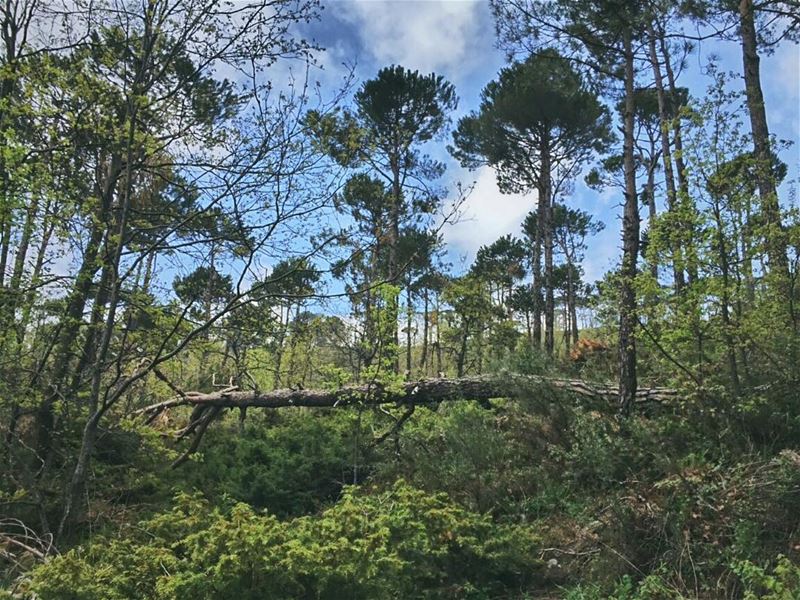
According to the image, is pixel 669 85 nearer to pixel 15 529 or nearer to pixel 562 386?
pixel 562 386

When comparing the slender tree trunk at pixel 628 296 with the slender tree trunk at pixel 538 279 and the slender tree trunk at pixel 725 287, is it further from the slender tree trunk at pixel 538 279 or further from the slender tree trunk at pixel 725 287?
the slender tree trunk at pixel 538 279

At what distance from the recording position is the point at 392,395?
8.30 m

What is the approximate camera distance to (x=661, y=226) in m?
6.03

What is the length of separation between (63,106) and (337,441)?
6.07m

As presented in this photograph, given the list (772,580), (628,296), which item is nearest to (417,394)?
(628,296)

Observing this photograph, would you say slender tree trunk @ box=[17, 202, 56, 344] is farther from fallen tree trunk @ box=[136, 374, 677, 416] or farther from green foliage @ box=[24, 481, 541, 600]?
green foliage @ box=[24, 481, 541, 600]

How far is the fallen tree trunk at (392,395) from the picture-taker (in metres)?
7.95

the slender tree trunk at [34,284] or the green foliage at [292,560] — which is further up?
the slender tree trunk at [34,284]

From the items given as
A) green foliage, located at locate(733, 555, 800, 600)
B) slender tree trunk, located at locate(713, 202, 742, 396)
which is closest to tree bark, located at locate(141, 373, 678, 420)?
slender tree trunk, located at locate(713, 202, 742, 396)

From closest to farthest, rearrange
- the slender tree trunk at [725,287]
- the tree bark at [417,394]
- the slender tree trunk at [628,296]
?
the slender tree trunk at [725,287] → the slender tree trunk at [628,296] → the tree bark at [417,394]

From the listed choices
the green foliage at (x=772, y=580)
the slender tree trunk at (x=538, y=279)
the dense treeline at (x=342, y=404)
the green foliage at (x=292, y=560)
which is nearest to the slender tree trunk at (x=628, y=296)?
the dense treeline at (x=342, y=404)

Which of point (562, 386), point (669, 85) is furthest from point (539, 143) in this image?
point (562, 386)

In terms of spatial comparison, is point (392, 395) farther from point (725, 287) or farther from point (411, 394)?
point (725, 287)

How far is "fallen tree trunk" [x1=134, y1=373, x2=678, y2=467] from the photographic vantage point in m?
7.95
